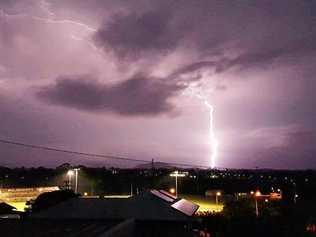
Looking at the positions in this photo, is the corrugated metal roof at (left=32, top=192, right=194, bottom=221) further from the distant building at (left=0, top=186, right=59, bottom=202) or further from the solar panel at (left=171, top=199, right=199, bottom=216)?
the distant building at (left=0, top=186, right=59, bottom=202)

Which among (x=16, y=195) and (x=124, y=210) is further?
(x=16, y=195)

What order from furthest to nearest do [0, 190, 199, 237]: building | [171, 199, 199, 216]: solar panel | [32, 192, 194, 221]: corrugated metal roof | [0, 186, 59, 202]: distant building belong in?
1. [0, 186, 59, 202]: distant building
2. [171, 199, 199, 216]: solar panel
3. [32, 192, 194, 221]: corrugated metal roof
4. [0, 190, 199, 237]: building

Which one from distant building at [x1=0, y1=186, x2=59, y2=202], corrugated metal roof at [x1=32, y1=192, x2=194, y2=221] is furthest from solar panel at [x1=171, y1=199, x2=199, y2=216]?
distant building at [x1=0, y1=186, x2=59, y2=202]

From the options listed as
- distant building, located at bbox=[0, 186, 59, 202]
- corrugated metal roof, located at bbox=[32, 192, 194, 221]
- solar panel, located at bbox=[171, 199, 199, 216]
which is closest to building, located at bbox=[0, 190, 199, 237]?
corrugated metal roof, located at bbox=[32, 192, 194, 221]

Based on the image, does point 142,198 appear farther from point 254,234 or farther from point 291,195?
point 291,195

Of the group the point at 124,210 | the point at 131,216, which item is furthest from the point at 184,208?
the point at 131,216

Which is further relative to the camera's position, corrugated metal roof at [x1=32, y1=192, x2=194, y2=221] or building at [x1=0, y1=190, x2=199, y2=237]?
corrugated metal roof at [x1=32, y1=192, x2=194, y2=221]

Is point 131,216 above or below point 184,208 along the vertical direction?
below

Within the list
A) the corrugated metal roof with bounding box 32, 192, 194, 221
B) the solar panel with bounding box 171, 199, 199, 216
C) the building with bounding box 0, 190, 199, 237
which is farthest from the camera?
the solar panel with bounding box 171, 199, 199, 216

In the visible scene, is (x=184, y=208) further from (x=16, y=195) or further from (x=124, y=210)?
(x=16, y=195)

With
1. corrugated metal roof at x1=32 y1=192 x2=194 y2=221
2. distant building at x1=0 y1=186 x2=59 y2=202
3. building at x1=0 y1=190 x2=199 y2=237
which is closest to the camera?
building at x1=0 y1=190 x2=199 y2=237

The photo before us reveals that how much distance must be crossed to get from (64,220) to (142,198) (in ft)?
11.3

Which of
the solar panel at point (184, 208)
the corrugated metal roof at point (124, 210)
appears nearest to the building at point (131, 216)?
the corrugated metal roof at point (124, 210)

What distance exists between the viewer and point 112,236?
43.1 ft
